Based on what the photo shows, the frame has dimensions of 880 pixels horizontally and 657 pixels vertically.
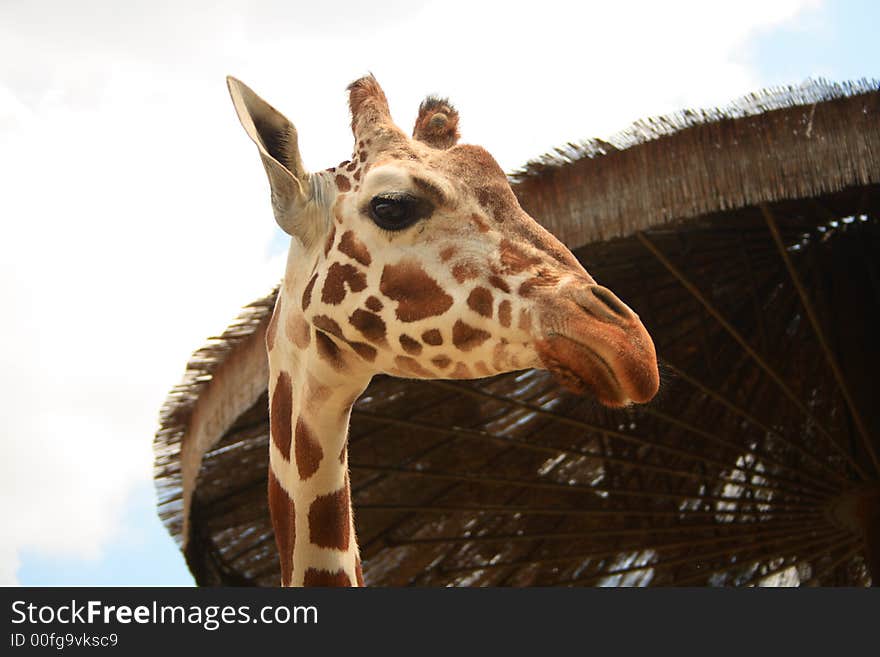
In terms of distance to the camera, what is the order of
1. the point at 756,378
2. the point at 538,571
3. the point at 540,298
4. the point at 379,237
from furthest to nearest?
the point at 538,571
the point at 756,378
the point at 379,237
the point at 540,298

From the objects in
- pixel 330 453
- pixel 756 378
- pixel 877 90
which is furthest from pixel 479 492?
pixel 330 453

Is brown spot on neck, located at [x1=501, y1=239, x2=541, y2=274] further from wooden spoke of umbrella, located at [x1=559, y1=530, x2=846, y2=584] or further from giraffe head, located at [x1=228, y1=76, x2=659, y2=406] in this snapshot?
wooden spoke of umbrella, located at [x1=559, y1=530, x2=846, y2=584]

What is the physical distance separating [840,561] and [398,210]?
28.6ft

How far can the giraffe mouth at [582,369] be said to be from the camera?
3.95 m

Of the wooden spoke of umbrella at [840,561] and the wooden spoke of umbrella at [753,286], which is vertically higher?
the wooden spoke of umbrella at [753,286]

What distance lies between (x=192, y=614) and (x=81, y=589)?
0.42 metres

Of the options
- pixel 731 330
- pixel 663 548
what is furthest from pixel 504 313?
pixel 663 548

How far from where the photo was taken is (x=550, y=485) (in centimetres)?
1037

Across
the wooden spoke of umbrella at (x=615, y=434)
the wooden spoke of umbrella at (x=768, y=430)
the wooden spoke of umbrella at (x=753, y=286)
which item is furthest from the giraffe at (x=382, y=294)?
the wooden spoke of umbrella at (x=768, y=430)

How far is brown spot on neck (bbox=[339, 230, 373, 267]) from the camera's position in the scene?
4.69m

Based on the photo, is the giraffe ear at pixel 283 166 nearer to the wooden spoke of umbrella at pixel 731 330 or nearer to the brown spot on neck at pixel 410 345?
the brown spot on neck at pixel 410 345

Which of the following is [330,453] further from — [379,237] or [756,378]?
[756,378]

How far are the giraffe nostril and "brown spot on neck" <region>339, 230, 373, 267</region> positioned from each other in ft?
3.21

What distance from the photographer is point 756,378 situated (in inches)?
423
